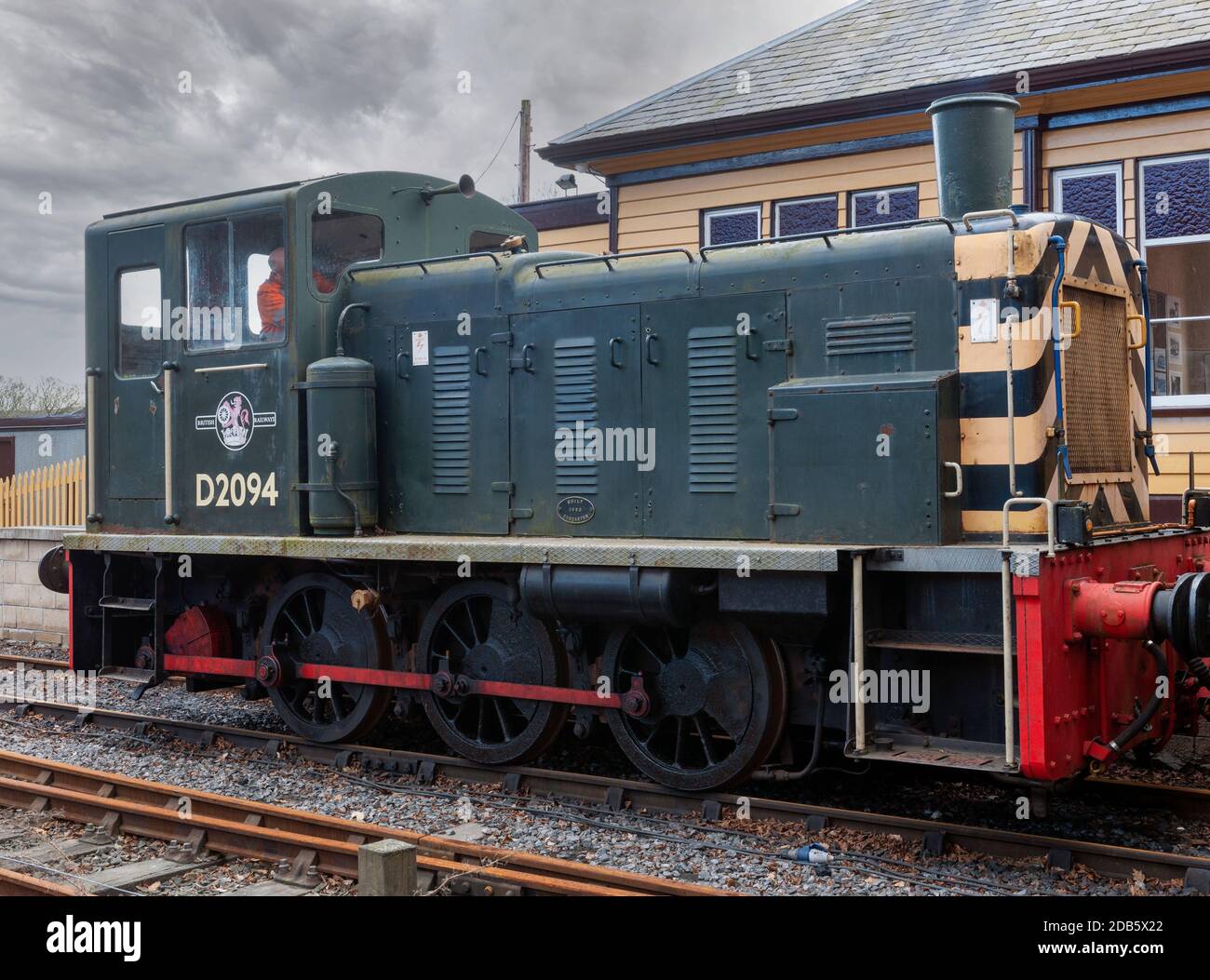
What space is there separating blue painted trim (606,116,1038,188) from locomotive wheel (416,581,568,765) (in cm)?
612

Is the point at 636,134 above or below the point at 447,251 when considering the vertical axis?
above

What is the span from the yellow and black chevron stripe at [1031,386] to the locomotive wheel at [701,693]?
1278mm

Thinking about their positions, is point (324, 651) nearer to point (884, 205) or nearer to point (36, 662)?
point (36, 662)

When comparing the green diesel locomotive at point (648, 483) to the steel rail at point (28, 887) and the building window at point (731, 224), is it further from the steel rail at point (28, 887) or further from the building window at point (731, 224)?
the building window at point (731, 224)

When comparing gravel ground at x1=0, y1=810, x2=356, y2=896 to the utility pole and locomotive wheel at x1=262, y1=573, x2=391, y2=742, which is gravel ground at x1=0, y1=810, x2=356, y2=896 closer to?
locomotive wheel at x1=262, y1=573, x2=391, y2=742

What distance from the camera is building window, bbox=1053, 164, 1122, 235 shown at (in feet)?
32.7

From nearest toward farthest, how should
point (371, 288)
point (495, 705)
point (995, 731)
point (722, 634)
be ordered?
point (995, 731), point (722, 634), point (495, 705), point (371, 288)

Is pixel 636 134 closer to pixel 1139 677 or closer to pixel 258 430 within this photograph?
pixel 258 430

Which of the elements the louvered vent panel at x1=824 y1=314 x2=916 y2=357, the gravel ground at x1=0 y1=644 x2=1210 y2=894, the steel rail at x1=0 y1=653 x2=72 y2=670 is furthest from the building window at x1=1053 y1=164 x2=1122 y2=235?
the steel rail at x1=0 y1=653 x2=72 y2=670

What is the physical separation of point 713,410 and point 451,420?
177cm

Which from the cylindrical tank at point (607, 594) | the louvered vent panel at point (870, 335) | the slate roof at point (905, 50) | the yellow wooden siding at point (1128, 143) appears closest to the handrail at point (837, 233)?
the louvered vent panel at point (870, 335)
